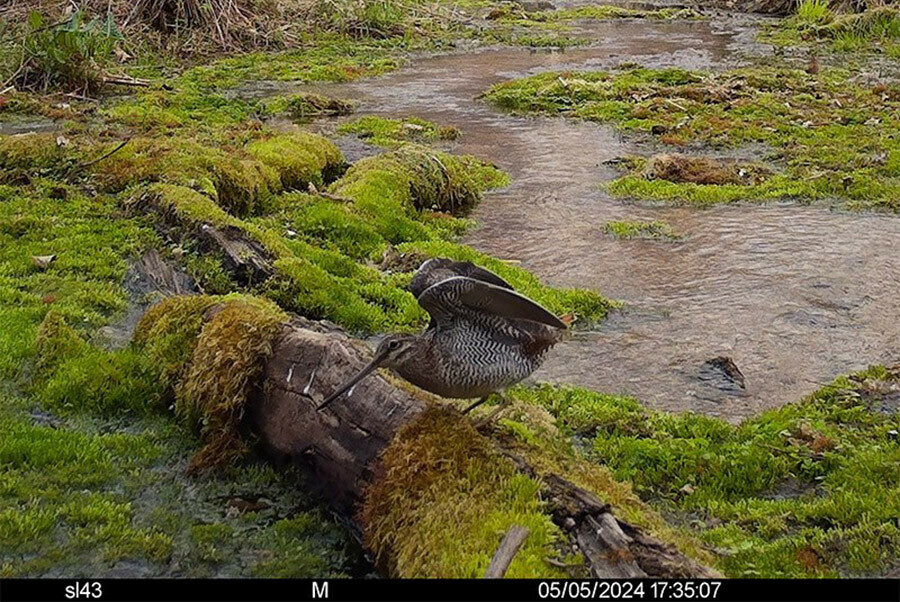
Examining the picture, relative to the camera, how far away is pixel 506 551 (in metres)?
4.31

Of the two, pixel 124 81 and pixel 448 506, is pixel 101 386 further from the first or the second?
pixel 124 81

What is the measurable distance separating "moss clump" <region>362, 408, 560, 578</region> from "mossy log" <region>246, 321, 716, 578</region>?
0.02 m

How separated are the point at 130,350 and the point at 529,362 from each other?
386 cm

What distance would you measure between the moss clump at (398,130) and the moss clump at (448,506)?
12191mm

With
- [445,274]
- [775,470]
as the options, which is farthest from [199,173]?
[775,470]

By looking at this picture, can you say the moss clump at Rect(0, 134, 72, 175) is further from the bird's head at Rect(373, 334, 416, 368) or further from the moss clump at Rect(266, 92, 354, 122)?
the bird's head at Rect(373, 334, 416, 368)

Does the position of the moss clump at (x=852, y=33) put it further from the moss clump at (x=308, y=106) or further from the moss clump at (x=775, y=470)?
the moss clump at (x=775, y=470)

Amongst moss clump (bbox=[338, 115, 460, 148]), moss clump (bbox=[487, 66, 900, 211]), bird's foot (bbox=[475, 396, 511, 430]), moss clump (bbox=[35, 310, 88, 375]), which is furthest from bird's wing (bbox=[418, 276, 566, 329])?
moss clump (bbox=[338, 115, 460, 148])

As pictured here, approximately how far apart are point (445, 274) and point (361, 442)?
119 cm

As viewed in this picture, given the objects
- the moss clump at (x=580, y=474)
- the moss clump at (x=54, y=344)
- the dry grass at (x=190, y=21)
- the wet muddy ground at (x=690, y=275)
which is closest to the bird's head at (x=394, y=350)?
the moss clump at (x=580, y=474)

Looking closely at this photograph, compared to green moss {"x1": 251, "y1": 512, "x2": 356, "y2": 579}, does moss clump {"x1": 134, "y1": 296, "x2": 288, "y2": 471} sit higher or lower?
higher

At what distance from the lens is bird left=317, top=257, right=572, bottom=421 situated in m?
5.05

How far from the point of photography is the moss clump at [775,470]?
5602mm
